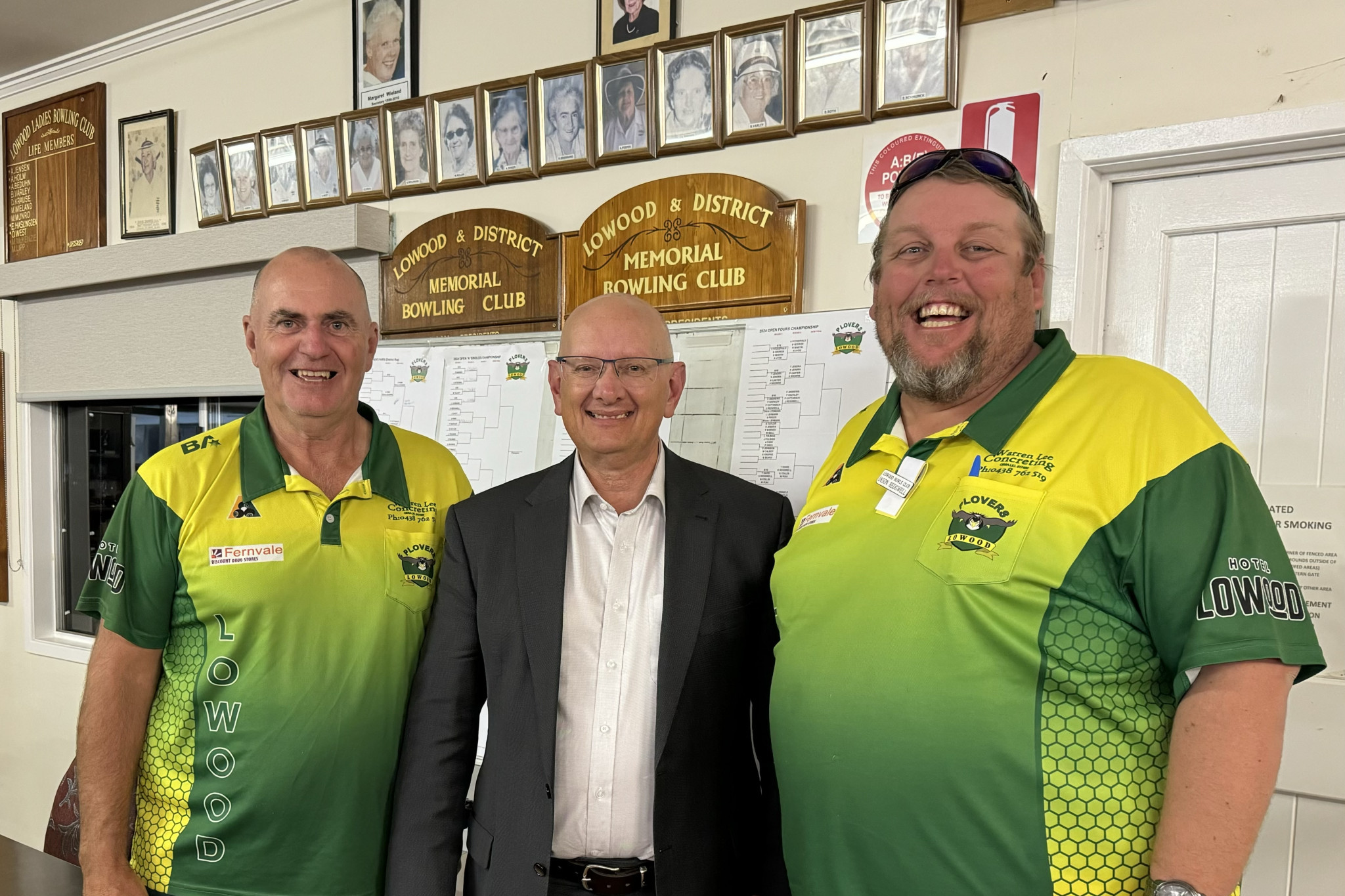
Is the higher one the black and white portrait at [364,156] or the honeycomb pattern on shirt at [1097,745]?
the black and white portrait at [364,156]

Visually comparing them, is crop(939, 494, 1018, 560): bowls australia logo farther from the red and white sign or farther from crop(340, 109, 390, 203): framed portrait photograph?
crop(340, 109, 390, 203): framed portrait photograph

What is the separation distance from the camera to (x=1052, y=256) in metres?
2.06

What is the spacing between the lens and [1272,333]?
191cm

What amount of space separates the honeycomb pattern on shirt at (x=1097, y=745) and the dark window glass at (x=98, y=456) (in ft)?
12.0

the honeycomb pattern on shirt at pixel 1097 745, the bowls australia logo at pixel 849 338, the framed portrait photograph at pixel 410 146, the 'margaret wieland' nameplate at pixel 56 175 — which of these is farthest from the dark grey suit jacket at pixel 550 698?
the 'margaret wieland' nameplate at pixel 56 175

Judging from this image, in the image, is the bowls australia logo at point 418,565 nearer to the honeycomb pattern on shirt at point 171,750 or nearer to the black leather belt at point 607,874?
the honeycomb pattern on shirt at point 171,750

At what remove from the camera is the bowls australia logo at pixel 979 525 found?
118 cm

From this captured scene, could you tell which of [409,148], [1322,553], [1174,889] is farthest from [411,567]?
[409,148]

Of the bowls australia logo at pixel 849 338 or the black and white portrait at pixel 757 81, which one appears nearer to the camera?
the bowls australia logo at pixel 849 338

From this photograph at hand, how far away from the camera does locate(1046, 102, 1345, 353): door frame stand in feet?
6.03

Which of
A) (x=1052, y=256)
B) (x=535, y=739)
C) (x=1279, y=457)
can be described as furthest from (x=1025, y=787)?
(x=1052, y=256)

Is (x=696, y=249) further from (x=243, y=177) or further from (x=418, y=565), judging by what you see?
(x=243, y=177)

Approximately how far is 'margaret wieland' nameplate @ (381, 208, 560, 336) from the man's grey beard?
1.57m

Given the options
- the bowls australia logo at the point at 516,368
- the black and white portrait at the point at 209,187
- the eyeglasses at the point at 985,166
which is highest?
the black and white portrait at the point at 209,187
